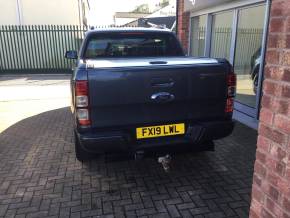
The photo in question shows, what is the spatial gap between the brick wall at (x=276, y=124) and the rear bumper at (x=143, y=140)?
1543mm

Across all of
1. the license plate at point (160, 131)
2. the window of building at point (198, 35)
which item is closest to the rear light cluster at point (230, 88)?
the license plate at point (160, 131)

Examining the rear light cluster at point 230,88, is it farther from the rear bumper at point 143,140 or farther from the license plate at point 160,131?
the license plate at point 160,131

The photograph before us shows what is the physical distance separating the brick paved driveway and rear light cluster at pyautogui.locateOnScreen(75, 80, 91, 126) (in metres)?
0.58

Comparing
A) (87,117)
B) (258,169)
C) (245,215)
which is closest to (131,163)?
(87,117)

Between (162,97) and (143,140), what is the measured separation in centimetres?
52

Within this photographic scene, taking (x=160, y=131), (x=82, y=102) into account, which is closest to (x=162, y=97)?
(x=160, y=131)

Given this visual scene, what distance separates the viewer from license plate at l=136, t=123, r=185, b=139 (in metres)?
3.33

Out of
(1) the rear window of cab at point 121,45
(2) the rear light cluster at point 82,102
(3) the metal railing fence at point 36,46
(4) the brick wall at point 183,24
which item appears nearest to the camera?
(2) the rear light cluster at point 82,102

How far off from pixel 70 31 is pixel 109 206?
1253 cm

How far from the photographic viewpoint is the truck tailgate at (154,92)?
10.2 ft

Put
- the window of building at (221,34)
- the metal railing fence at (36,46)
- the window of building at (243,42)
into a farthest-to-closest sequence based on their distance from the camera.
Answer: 1. the metal railing fence at (36,46)
2. the window of building at (221,34)
3. the window of building at (243,42)

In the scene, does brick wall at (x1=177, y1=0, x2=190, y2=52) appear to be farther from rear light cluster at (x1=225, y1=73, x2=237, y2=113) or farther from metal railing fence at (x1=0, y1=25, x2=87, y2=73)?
rear light cluster at (x1=225, y1=73, x2=237, y2=113)

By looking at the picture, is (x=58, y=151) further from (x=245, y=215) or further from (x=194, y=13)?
(x=194, y=13)

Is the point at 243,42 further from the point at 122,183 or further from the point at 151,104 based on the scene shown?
the point at 122,183
